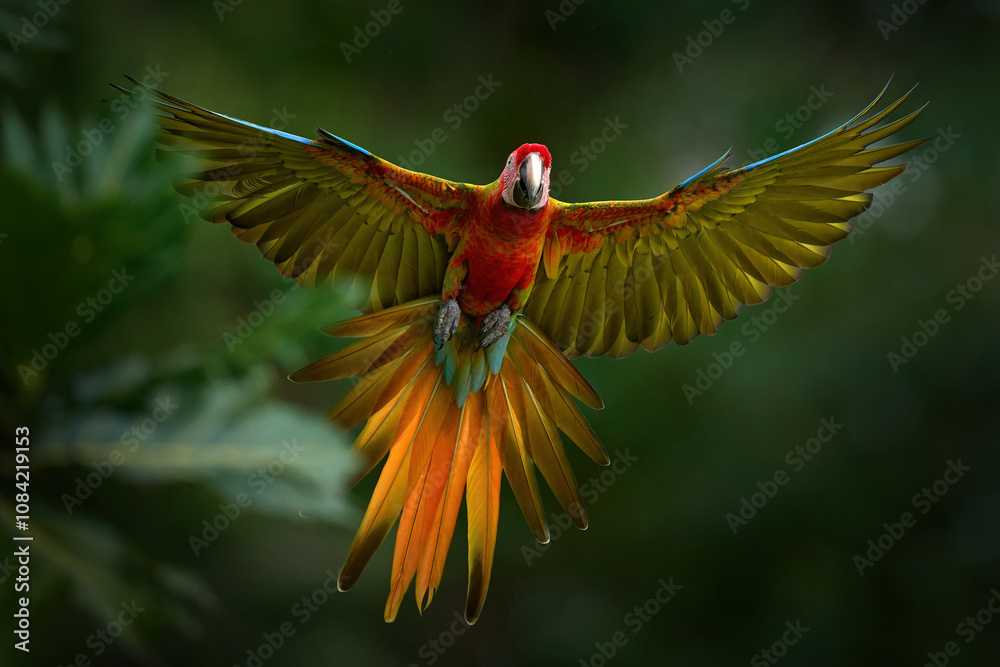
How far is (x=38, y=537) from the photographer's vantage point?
0.45 metres

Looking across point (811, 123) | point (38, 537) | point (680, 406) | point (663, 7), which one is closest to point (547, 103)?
point (663, 7)

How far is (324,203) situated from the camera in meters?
0.96

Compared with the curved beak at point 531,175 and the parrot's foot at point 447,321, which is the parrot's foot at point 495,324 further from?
the curved beak at point 531,175

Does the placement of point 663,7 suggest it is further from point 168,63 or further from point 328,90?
point 168,63

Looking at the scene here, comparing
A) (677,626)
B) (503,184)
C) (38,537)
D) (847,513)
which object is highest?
(503,184)

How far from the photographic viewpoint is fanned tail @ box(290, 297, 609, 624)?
3.01 ft

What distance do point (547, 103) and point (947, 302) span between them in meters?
1.22
